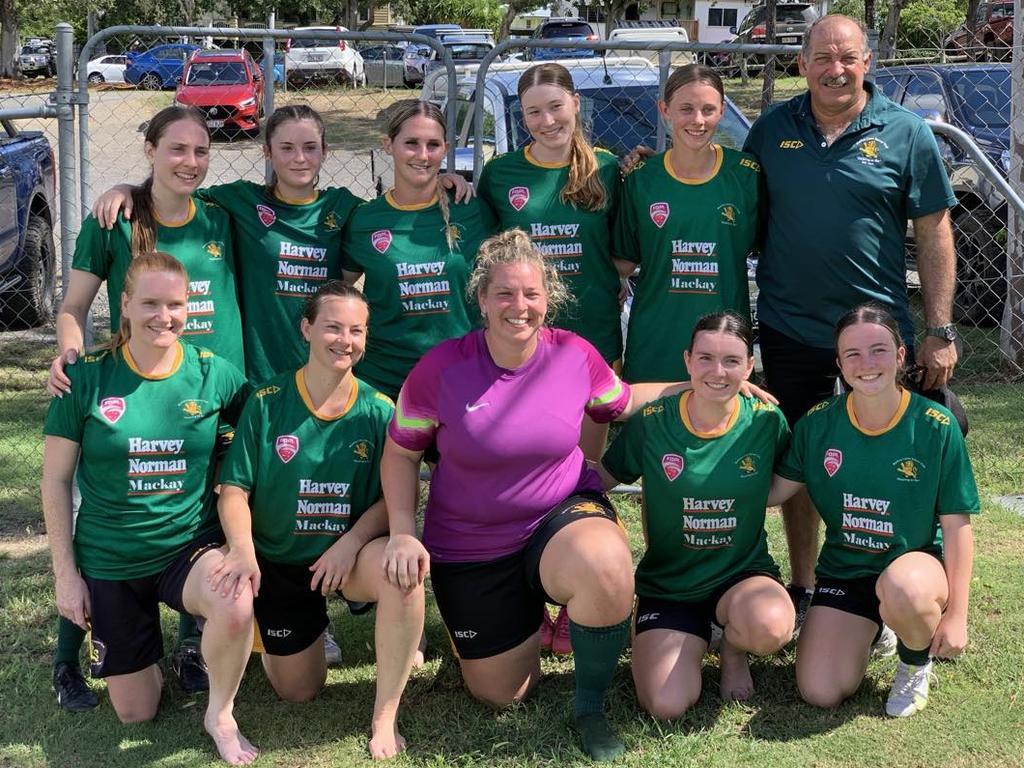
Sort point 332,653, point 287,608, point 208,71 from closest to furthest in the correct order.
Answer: point 287,608 → point 332,653 → point 208,71

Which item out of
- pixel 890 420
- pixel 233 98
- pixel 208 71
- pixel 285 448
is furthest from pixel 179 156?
pixel 208 71

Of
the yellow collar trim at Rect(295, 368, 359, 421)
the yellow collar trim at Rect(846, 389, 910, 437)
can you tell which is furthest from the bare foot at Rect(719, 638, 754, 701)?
the yellow collar trim at Rect(295, 368, 359, 421)

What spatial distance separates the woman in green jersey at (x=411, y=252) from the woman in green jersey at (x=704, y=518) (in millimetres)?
860

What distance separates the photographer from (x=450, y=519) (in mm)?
3869

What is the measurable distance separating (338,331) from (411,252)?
0.68m

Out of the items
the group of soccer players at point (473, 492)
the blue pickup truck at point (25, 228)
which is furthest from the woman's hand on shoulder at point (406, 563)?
the blue pickup truck at point (25, 228)

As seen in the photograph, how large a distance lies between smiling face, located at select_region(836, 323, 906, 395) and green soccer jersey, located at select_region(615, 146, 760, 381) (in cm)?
65

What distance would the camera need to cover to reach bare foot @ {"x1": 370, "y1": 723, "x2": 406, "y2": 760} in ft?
12.1

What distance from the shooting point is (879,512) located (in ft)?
12.8

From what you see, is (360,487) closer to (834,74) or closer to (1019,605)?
(834,74)

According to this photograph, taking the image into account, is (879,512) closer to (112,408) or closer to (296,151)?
(296,151)

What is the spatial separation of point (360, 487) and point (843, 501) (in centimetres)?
163

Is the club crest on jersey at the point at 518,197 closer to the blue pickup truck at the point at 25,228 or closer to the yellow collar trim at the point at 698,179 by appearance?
the yellow collar trim at the point at 698,179

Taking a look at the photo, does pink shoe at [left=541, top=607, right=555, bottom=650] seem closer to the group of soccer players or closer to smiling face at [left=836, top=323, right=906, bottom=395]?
the group of soccer players
